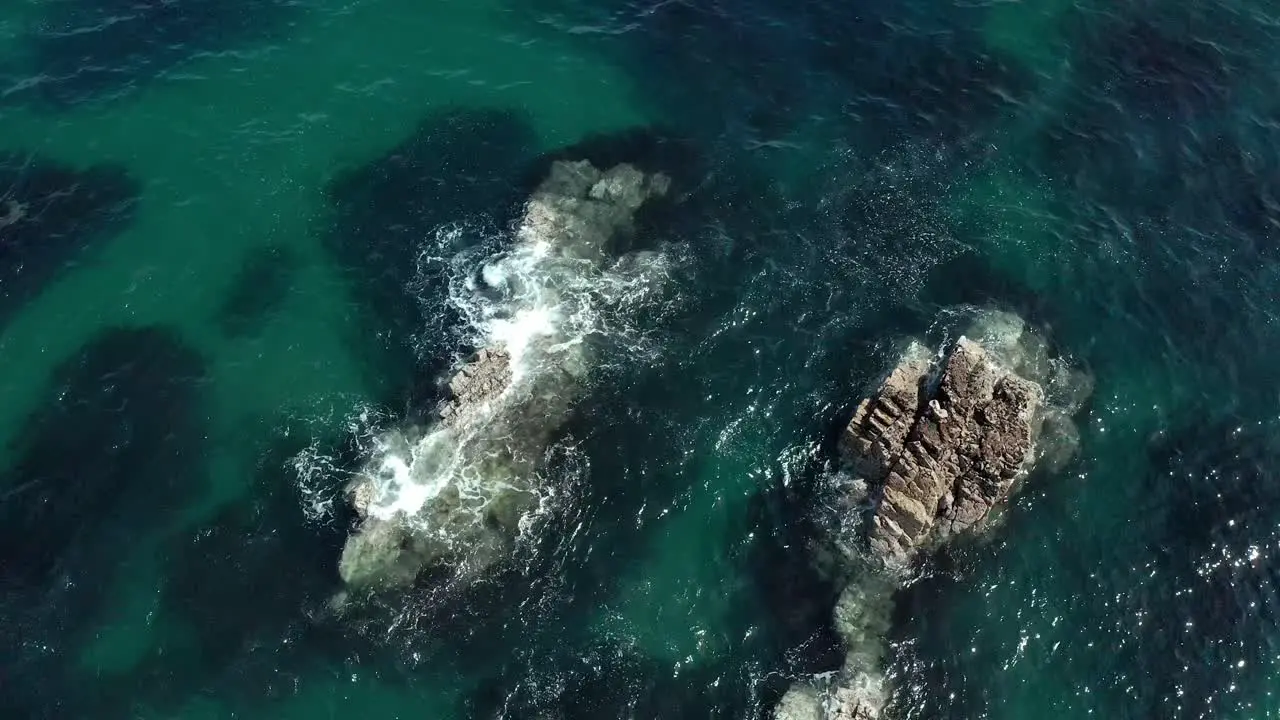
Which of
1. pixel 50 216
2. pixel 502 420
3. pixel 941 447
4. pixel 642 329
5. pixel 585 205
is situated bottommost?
pixel 502 420

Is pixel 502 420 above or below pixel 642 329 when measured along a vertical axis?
below

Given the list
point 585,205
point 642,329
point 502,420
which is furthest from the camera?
point 585,205

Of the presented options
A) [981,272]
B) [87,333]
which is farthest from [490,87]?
[981,272]

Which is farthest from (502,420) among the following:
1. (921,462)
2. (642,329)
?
(921,462)

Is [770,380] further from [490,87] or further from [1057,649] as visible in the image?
[490,87]

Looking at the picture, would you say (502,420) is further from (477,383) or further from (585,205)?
(585,205)

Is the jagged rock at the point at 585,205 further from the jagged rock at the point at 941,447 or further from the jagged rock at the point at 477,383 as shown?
the jagged rock at the point at 941,447

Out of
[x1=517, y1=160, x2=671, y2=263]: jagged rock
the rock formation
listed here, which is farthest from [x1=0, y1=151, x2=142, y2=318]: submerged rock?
the rock formation
